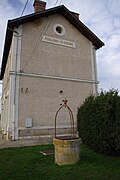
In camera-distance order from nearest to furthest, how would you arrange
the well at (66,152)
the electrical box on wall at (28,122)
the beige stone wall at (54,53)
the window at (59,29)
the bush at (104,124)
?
the well at (66,152) < the bush at (104,124) < the electrical box on wall at (28,122) < the beige stone wall at (54,53) < the window at (59,29)

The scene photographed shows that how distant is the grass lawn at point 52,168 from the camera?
13.7 feet

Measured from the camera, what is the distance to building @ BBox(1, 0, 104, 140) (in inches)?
381

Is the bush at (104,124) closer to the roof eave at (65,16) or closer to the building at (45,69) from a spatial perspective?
the building at (45,69)

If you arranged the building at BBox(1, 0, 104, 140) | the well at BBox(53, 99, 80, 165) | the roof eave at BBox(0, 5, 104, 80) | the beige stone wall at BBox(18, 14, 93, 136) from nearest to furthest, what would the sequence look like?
the well at BBox(53, 99, 80, 165)
the building at BBox(1, 0, 104, 140)
the beige stone wall at BBox(18, 14, 93, 136)
the roof eave at BBox(0, 5, 104, 80)

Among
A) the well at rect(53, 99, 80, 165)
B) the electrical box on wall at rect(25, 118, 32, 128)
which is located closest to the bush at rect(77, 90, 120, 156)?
the well at rect(53, 99, 80, 165)

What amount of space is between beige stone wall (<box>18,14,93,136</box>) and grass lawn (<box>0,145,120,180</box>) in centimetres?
395

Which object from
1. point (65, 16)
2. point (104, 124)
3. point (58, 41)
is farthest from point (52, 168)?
point (65, 16)

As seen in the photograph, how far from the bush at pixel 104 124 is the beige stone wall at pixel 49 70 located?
146 inches

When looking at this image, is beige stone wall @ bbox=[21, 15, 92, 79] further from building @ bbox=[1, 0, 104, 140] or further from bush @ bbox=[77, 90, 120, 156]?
bush @ bbox=[77, 90, 120, 156]

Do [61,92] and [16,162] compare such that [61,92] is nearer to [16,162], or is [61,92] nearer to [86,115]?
[86,115]

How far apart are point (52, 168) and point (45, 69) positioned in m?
6.84

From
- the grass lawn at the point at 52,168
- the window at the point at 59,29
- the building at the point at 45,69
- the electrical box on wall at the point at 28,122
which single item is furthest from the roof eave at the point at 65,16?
the grass lawn at the point at 52,168

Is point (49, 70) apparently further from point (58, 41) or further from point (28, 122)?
point (28, 122)

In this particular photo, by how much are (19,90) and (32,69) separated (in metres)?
1.45
